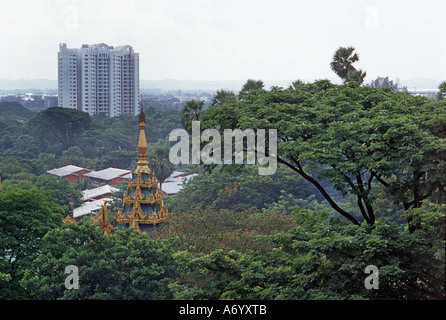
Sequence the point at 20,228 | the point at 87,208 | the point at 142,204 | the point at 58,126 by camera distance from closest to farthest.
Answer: the point at 20,228 → the point at 142,204 → the point at 87,208 → the point at 58,126

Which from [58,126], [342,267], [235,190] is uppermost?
[342,267]

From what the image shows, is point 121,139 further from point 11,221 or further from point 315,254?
point 315,254

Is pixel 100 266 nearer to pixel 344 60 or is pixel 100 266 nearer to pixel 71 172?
pixel 344 60

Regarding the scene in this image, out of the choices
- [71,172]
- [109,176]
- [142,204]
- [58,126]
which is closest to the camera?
[142,204]

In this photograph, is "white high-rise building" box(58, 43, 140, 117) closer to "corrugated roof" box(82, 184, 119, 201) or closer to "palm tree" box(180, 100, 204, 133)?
"corrugated roof" box(82, 184, 119, 201)

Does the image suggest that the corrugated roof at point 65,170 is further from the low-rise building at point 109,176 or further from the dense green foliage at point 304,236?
the dense green foliage at point 304,236

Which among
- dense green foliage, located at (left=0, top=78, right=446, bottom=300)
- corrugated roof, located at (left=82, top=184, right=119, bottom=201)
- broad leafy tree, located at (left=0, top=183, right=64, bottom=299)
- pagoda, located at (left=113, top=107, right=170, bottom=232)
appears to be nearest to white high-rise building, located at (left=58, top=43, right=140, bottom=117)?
corrugated roof, located at (left=82, top=184, right=119, bottom=201)

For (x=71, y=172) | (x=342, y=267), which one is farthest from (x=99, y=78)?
(x=342, y=267)
